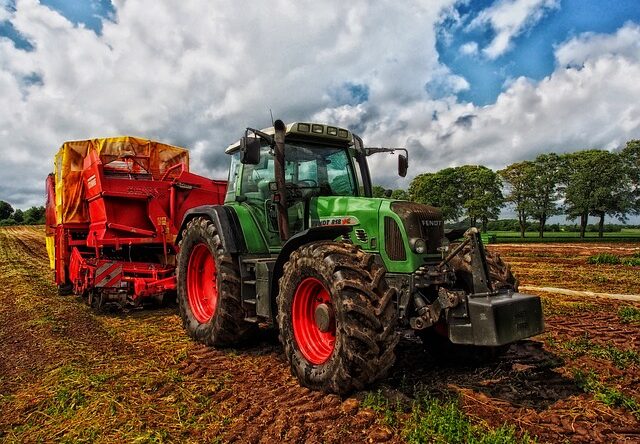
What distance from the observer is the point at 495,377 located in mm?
4570

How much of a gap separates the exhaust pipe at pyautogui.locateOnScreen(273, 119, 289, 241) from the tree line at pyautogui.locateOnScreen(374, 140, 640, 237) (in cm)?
2993

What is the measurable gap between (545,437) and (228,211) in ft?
14.3

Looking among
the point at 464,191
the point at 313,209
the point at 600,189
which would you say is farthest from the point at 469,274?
the point at 464,191

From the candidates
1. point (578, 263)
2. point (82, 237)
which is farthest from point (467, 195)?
point (82, 237)

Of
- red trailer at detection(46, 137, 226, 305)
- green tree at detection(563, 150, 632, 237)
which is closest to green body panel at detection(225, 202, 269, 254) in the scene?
red trailer at detection(46, 137, 226, 305)

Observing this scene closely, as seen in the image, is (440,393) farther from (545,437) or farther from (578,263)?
(578,263)

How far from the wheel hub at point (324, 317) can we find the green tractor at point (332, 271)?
0.01 m

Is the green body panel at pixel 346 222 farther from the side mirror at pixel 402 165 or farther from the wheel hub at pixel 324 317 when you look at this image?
the side mirror at pixel 402 165

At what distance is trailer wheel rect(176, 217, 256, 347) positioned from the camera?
18.9 ft

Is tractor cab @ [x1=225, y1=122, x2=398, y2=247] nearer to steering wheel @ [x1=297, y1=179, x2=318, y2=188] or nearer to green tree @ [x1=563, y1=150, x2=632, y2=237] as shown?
steering wheel @ [x1=297, y1=179, x2=318, y2=188]

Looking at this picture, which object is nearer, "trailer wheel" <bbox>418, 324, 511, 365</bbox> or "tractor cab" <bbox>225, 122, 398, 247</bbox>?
"trailer wheel" <bbox>418, 324, 511, 365</bbox>

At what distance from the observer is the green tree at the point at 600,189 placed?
138 ft

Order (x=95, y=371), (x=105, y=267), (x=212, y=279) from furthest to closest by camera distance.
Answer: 1. (x=105, y=267)
2. (x=212, y=279)
3. (x=95, y=371)

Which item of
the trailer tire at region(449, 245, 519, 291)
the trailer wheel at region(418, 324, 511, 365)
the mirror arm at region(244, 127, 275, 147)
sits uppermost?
the mirror arm at region(244, 127, 275, 147)
